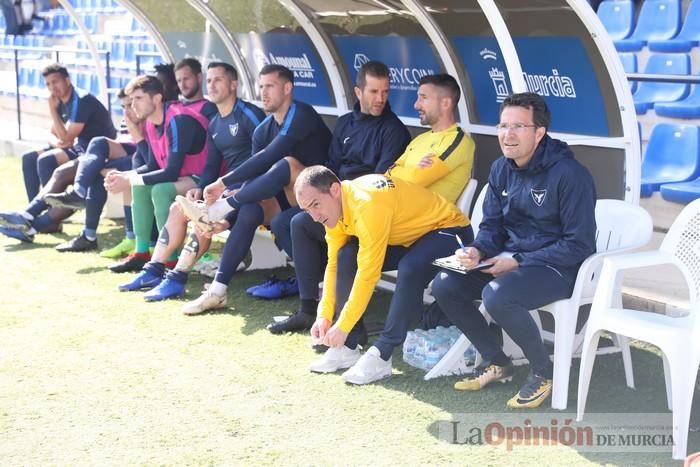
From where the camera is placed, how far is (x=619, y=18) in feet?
33.0

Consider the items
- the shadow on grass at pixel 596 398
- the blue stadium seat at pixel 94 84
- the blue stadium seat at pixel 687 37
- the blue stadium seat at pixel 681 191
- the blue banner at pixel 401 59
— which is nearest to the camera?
the shadow on grass at pixel 596 398

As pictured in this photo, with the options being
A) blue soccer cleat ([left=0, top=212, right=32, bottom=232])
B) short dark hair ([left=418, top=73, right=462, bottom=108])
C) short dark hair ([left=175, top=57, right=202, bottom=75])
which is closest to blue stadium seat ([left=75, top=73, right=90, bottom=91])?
blue soccer cleat ([left=0, top=212, right=32, bottom=232])

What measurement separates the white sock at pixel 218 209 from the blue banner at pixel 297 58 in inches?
71.5

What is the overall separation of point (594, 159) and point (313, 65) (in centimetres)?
309

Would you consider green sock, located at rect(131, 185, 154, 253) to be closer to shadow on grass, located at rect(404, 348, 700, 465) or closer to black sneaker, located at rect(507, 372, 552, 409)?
shadow on grass, located at rect(404, 348, 700, 465)

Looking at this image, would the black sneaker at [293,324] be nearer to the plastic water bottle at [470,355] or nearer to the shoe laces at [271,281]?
the shoe laces at [271,281]

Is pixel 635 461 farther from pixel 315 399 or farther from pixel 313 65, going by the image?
pixel 313 65

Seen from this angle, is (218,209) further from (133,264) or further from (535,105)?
(535,105)

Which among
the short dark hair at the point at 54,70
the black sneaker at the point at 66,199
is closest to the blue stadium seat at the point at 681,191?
the black sneaker at the point at 66,199

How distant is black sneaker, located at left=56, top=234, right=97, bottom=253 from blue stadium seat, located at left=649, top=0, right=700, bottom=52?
5473mm

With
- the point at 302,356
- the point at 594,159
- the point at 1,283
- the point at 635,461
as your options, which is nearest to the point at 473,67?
the point at 594,159

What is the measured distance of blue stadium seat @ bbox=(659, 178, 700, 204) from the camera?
716 centimetres

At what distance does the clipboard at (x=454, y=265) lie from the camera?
441 cm

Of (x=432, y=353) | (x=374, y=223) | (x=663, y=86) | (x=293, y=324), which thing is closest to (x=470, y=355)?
(x=432, y=353)
